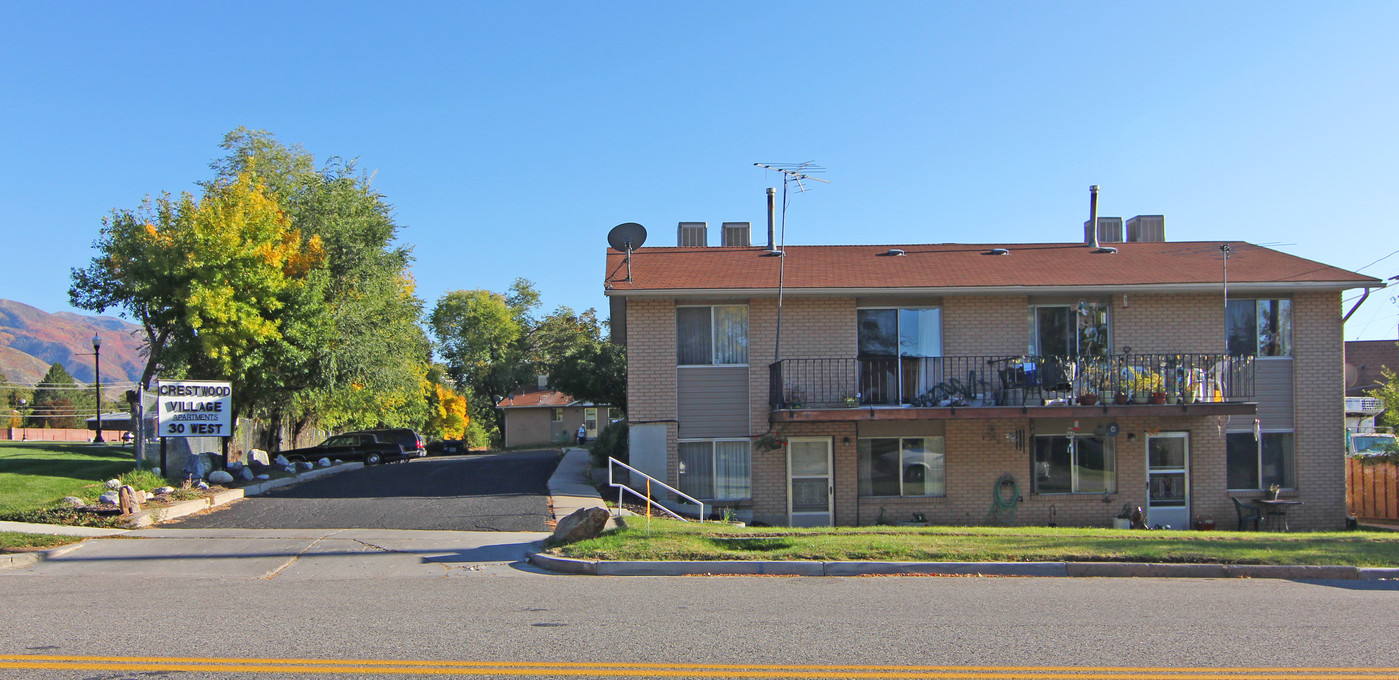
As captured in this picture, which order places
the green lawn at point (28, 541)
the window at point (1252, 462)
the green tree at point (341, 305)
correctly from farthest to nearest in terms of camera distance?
the green tree at point (341, 305) < the window at point (1252, 462) < the green lawn at point (28, 541)

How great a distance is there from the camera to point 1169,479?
1922 cm

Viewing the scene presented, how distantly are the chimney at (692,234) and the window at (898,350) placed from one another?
5.23 metres

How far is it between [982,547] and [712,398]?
776 centimetres

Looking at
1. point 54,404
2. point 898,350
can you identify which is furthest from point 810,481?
point 54,404

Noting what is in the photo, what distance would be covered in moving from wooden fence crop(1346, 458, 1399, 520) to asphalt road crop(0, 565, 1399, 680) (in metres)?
10.9

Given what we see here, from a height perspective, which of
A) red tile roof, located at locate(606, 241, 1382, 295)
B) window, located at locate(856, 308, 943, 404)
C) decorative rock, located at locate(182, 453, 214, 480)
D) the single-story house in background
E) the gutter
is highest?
red tile roof, located at locate(606, 241, 1382, 295)

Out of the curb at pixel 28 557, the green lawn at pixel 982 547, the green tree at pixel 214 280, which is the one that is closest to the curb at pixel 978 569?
the green lawn at pixel 982 547

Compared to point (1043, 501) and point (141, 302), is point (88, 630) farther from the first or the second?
point (141, 302)

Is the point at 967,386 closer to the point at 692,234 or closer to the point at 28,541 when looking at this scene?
the point at 692,234

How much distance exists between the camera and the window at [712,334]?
19234mm

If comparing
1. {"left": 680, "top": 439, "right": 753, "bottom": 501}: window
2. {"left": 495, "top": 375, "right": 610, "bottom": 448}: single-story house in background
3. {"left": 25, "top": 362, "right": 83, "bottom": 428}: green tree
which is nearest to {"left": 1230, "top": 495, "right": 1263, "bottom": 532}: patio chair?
{"left": 680, "top": 439, "right": 753, "bottom": 501}: window

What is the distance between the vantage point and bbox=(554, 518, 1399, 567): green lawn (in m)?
11.6

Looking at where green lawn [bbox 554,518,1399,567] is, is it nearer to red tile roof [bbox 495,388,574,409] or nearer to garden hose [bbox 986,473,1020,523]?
garden hose [bbox 986,473,1020,523]

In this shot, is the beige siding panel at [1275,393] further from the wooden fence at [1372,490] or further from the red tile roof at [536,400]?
the red tile roof at [536,400]
